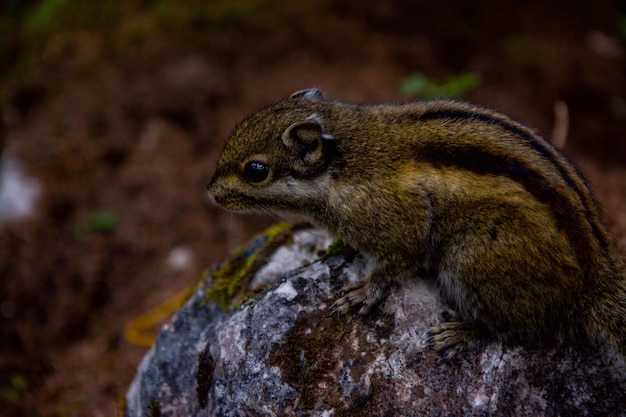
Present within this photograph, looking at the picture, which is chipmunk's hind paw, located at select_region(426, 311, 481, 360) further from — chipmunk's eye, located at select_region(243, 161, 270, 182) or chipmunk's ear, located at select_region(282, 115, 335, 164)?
chipmunk's eye, located at select_region(243, 161, 270, 182)

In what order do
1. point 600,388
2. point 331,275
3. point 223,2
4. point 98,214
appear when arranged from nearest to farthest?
point 600,388
point 331,275
point 98,214
point 223,2

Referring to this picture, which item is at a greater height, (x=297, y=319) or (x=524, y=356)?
(x=297, y=319)

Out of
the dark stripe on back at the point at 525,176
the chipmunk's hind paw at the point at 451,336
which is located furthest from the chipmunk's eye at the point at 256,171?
the chipmunk's hind paw at the point at 451,336

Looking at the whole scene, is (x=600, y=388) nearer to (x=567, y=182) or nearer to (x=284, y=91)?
(x=567, y=182)

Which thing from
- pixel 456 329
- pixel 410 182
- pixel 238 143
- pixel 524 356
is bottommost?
pixel 524 356

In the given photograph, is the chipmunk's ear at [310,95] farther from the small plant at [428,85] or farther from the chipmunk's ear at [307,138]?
the small plant at [428,85]

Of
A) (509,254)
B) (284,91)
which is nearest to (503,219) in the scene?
(509,254)

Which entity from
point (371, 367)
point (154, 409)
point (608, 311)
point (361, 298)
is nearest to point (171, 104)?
point (154, 409)
